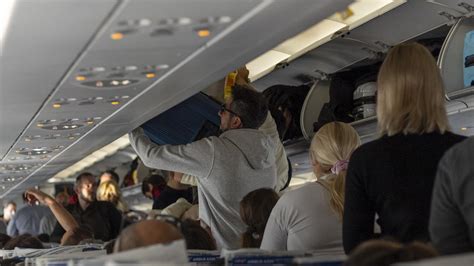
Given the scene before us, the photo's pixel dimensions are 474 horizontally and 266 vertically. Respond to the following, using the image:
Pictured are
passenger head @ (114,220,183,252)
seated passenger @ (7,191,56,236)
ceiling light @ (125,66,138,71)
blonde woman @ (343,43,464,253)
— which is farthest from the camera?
seated passenger @ (7,191,56,236)

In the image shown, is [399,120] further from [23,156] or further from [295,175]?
[295,175]

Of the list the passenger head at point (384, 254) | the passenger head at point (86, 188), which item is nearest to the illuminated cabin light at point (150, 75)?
the passenger head at point (384, 254)

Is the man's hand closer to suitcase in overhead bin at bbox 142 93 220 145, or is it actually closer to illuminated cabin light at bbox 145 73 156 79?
suitcase in overhead bin at bbox 142 93 220 145

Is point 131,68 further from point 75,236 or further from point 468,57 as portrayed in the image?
point 75,236

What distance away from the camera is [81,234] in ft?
27.3

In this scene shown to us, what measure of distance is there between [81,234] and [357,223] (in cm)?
423

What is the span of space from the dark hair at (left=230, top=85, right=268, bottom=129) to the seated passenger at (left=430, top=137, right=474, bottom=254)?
3.46 metres

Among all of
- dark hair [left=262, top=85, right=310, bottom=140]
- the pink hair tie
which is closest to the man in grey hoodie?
the pink hair tie

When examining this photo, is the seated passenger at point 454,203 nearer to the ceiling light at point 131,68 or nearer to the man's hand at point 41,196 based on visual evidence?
the ceiling light at point 131,68

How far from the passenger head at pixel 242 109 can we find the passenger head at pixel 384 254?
4.18 m

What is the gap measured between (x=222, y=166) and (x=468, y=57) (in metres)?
1.90

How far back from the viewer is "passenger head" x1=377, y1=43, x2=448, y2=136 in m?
4.52

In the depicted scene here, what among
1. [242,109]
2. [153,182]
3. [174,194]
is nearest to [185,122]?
[242,109]

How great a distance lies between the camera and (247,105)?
7.28 meters
